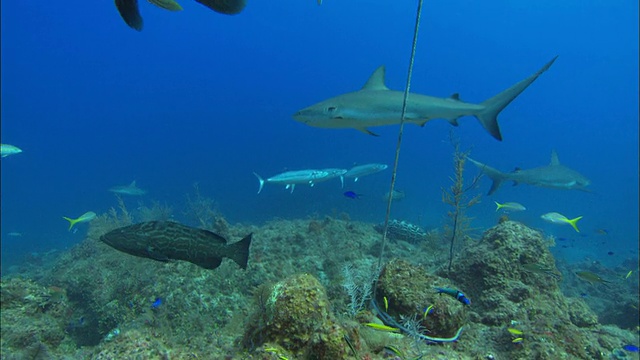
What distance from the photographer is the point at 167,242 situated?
3213 millimetres

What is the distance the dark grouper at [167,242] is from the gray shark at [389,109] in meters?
2.55

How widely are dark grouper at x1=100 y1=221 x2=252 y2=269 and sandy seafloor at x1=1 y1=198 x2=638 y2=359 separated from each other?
2.41 feet

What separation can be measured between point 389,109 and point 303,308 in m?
3.22

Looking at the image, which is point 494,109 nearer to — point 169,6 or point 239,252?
point 239,252

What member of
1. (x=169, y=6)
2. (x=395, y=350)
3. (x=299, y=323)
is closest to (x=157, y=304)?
(x=299, y=323)

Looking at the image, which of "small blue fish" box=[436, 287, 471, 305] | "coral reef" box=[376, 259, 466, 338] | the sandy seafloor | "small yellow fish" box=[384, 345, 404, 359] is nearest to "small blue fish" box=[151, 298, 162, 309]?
the sandy seafloor

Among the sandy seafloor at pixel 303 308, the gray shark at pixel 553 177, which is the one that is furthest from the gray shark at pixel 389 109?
the gray shark at pixel 553 177

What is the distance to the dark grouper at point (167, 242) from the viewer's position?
3.21 m

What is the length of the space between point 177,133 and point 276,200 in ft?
362

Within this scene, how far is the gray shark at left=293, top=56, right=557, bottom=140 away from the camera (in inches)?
196

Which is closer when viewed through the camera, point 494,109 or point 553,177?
point 494,109

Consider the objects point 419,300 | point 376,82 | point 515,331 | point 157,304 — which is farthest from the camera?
point 376,82

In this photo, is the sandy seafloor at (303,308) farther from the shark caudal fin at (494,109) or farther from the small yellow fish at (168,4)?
the small yellow fish at (168,4)

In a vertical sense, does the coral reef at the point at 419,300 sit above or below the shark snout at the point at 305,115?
below
